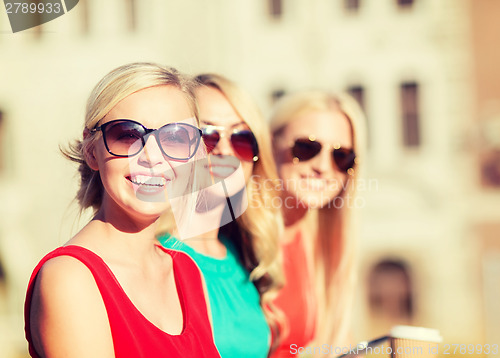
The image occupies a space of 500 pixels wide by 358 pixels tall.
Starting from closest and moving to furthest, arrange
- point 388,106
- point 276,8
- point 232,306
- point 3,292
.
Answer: point 232,306
point 3,292
point 276,8
point 388,106

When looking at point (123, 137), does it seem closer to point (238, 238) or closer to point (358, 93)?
point (238, 238)

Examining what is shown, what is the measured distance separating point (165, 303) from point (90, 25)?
6.73m

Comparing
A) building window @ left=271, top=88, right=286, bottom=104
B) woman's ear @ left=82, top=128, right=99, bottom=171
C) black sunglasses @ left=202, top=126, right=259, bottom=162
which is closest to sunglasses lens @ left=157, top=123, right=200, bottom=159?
woman's ear @ left=82, top=128, right=99, bottom=171

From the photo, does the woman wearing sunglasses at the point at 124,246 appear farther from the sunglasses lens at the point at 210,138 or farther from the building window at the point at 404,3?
the building window at the point at 404,3

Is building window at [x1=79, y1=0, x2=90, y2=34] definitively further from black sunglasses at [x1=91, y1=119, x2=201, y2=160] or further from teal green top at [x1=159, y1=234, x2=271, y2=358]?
black sunglasses at [x1=91, y1=119, x2=201, y2=160]

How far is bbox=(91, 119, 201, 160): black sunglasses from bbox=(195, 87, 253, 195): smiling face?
466 millimetres

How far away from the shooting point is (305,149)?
1761 millimetres

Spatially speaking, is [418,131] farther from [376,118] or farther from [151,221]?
[151,221]

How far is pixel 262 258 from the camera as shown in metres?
1.61

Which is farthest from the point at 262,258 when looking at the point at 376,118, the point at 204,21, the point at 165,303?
the point at 376,118

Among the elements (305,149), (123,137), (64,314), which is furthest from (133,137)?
(305,149)

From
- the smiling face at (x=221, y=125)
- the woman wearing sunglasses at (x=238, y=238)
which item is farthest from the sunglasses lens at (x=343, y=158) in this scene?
the smiling face at (x=221, y=125)

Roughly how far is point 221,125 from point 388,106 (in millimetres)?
6685

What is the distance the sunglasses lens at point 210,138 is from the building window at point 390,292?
6.41 metres
